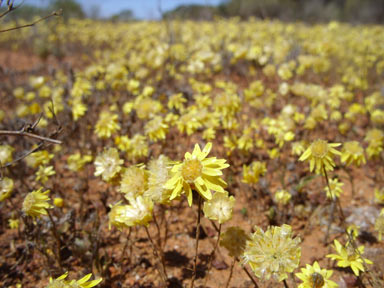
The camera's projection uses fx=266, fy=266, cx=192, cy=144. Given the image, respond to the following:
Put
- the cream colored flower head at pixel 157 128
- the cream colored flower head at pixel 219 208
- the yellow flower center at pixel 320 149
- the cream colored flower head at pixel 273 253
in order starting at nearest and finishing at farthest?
the cream colored flower head at pixel 273 253 < the cream colored flower head at pixel 219 208 < the yellow flower center at pixel 320 149 < the cream colored flower head at pixel 157 128

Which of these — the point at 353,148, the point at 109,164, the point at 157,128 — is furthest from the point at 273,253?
the point at 157,128

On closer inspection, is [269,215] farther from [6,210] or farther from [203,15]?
[203,15]

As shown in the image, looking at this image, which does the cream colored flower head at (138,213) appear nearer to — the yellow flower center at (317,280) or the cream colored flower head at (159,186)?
the cream colored flower head at (159,186)

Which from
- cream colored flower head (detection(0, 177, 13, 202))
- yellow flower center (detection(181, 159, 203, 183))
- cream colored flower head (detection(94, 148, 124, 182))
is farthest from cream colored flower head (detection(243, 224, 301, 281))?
cream colored flower head (detection(0, 177, 13, 202))

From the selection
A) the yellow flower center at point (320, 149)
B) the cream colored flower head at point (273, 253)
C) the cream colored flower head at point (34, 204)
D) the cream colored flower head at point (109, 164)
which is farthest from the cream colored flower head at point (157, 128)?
the cream colored flower head at point (273, 253)

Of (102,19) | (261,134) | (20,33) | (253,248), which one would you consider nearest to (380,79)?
(261,134)

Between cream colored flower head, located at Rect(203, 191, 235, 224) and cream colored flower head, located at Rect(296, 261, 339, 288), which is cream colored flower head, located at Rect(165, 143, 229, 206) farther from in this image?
cream colored flower head, located at Rect(296, 261, 339, 288)

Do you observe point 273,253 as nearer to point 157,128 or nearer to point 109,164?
point 109,164
